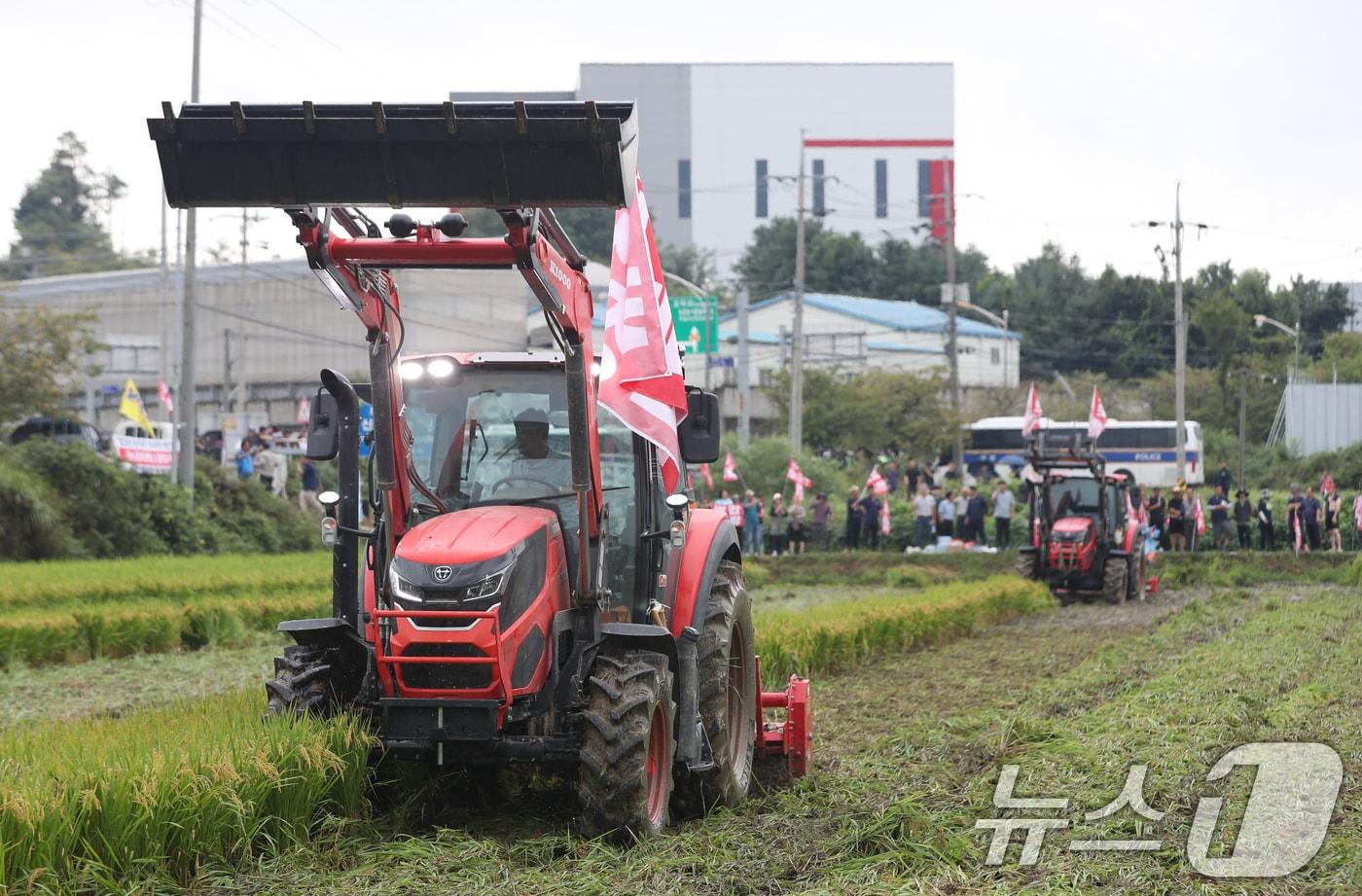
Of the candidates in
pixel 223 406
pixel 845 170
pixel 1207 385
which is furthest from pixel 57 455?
pixel 845 170

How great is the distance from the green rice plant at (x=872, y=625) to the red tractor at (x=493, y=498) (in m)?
6.23

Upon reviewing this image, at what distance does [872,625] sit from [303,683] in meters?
10.9

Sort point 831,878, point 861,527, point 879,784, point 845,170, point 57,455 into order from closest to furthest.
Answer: point 831,878 < point 879,784 < point 57,455 < point 861,527 < point 845,170

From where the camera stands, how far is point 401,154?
712 cm

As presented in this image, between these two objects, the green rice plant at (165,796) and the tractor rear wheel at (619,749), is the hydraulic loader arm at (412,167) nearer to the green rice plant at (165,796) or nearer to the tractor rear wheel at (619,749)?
the tractor rear wheel at (619,749)

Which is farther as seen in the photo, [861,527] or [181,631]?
[861,527]

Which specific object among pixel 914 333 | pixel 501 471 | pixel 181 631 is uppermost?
pixel 914 333

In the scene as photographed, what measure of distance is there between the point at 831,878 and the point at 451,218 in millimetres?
3297

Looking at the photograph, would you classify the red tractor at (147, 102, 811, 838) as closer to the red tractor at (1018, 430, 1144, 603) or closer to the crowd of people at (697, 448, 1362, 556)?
the red tractor at (1018, 430, 1144, 603)

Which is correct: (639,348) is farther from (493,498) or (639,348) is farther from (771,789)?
(771,789)

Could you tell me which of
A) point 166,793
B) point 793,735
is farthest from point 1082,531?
point 166,793

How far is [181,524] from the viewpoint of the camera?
109 feet

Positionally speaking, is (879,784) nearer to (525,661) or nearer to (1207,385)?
(525,661)

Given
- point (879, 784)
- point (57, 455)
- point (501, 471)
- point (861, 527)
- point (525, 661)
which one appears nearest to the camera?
point (525, 661)
